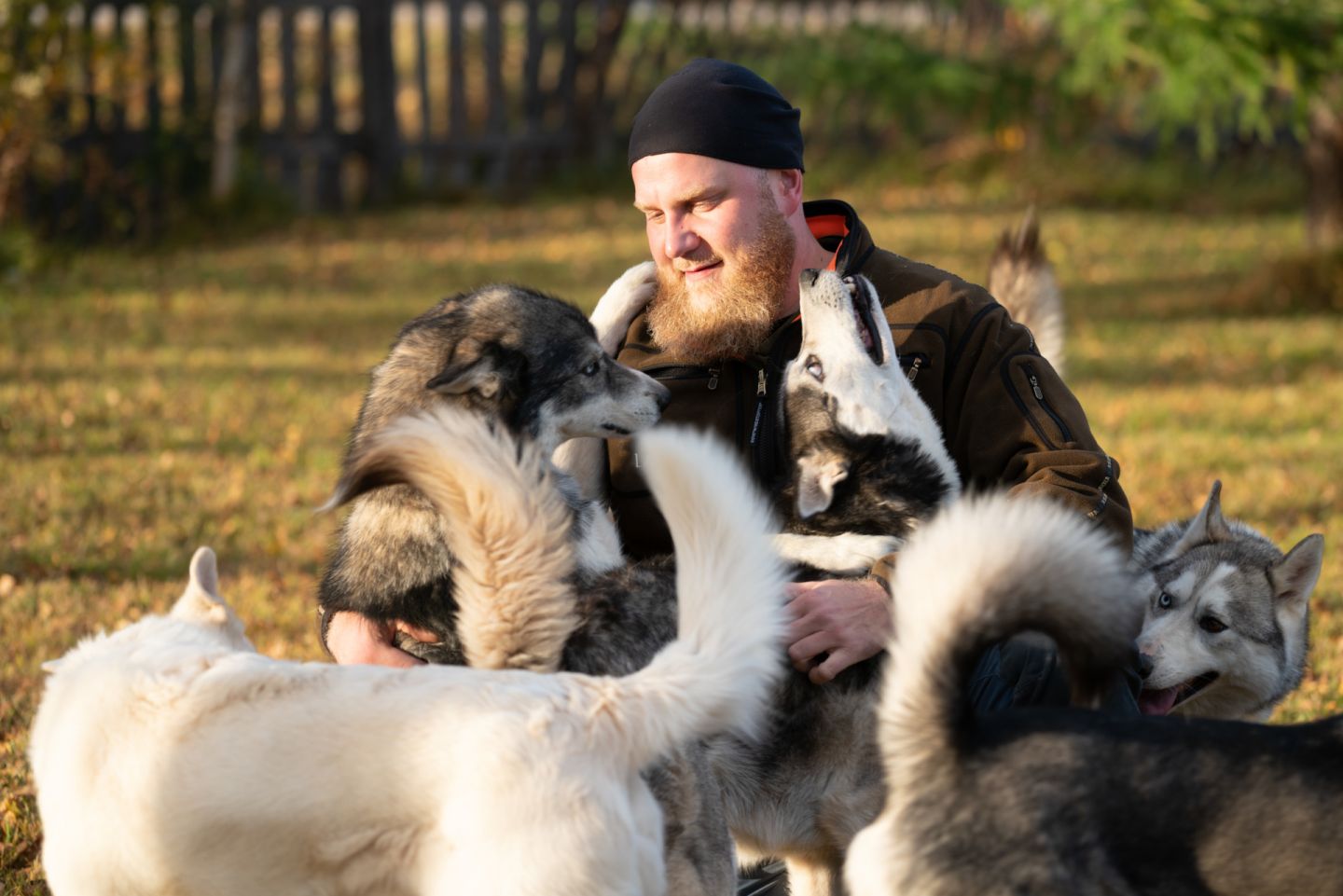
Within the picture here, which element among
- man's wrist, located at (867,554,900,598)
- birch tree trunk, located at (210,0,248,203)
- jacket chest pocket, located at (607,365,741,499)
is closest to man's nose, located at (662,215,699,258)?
jacket chest pocket, located at (607,365,741,499)

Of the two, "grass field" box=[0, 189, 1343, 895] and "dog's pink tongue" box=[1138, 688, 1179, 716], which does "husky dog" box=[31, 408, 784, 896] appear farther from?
"dog's pink tongue" box=[1138, 688, 1179, 716]

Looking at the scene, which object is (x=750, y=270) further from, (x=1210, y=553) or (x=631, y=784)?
(x=631, y=784)

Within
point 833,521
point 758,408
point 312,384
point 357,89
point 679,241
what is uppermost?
point 679,241

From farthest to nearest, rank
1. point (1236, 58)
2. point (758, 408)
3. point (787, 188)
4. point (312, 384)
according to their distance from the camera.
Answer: point (1236, 58), point (312, 384), point (787, 188), point (758, 408)

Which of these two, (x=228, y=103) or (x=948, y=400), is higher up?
(x=948, y=400)

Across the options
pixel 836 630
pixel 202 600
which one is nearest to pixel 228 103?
pixel 202 600

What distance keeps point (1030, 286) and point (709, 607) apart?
8.42 ft

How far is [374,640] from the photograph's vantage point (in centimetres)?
319

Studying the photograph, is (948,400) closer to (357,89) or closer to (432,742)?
(432,742)

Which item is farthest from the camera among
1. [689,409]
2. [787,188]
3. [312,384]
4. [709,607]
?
[312,384]

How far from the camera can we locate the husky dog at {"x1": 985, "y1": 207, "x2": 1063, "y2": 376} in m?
4.63

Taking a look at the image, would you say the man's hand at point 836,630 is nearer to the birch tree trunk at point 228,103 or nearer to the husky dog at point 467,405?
the husky dog at point 467,405

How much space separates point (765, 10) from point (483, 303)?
42.7ft

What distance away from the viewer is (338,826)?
2.30 metres
